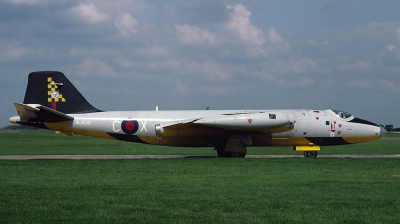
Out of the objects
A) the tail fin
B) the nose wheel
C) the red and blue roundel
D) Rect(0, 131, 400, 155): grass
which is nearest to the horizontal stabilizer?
the tail fin

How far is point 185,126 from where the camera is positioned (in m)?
29.0

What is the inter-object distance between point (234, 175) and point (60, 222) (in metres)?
9.38

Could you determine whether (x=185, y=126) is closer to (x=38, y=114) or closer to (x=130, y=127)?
(x=130, y=127)

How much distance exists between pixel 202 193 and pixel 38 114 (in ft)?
54.8

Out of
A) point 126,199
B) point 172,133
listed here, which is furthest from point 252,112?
point 126,199

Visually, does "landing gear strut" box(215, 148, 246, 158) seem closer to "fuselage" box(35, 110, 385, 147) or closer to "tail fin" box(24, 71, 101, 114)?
"fuselage" box(35, 110, 385, 147)

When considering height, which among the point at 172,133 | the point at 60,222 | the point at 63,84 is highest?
the point at 63,84

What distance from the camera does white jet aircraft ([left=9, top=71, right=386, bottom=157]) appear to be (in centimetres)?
2914

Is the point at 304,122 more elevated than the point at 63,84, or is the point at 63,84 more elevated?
the point at 63,84

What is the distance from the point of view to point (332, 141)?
30.0m

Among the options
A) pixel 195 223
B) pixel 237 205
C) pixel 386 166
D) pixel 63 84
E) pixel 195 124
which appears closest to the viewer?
pixel 195 223

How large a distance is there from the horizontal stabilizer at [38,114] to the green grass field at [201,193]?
579 cm

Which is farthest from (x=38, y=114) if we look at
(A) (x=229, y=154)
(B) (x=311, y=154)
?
(B) (x=311, y=154)

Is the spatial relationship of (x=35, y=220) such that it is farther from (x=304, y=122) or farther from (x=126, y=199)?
(x=304, y=122)
